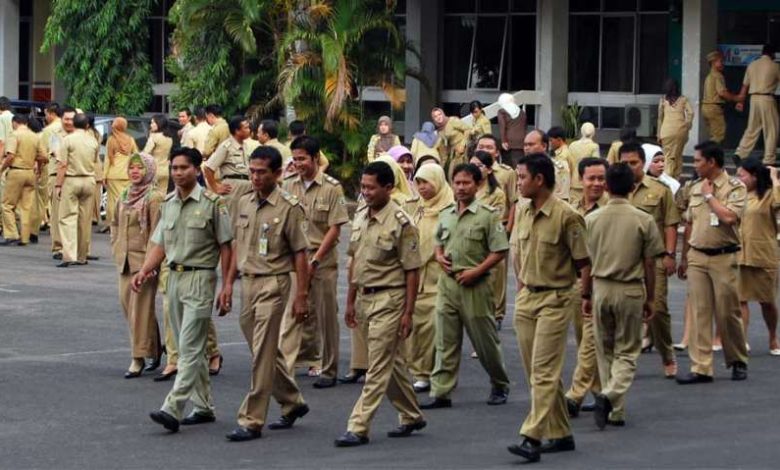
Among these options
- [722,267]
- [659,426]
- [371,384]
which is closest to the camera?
[371,384]

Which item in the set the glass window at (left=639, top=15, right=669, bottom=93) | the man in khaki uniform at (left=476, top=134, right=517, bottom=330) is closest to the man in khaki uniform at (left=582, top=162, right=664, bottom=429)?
the man in khaki uniform at (left=476, top=134, right=517, bottom=330)

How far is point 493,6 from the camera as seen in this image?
113ft

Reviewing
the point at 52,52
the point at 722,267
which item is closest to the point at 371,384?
the point at 722,267

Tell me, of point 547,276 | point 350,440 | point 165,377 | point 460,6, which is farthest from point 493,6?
point 350,440

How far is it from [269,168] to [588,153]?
1036cm

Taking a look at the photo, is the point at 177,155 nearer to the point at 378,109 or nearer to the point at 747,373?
the point at 747,373

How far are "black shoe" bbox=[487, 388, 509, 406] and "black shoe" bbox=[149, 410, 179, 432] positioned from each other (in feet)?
8.39

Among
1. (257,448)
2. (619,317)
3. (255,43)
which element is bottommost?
(257,448)

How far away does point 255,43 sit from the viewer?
30234 mm

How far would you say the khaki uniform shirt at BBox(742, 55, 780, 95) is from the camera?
88.4 feet

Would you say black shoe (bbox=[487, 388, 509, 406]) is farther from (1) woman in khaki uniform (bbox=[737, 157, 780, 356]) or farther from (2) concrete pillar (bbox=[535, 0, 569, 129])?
(2) concrete pillar (bbox=[535, 0, 569, 129])

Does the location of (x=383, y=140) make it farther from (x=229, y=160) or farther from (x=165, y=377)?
(x=165, y=377)

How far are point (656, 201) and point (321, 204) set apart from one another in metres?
2.77

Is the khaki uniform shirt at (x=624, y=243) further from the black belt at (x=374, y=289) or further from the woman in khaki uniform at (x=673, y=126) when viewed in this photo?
the woman in khaki uniform at (x=673, y=126)
